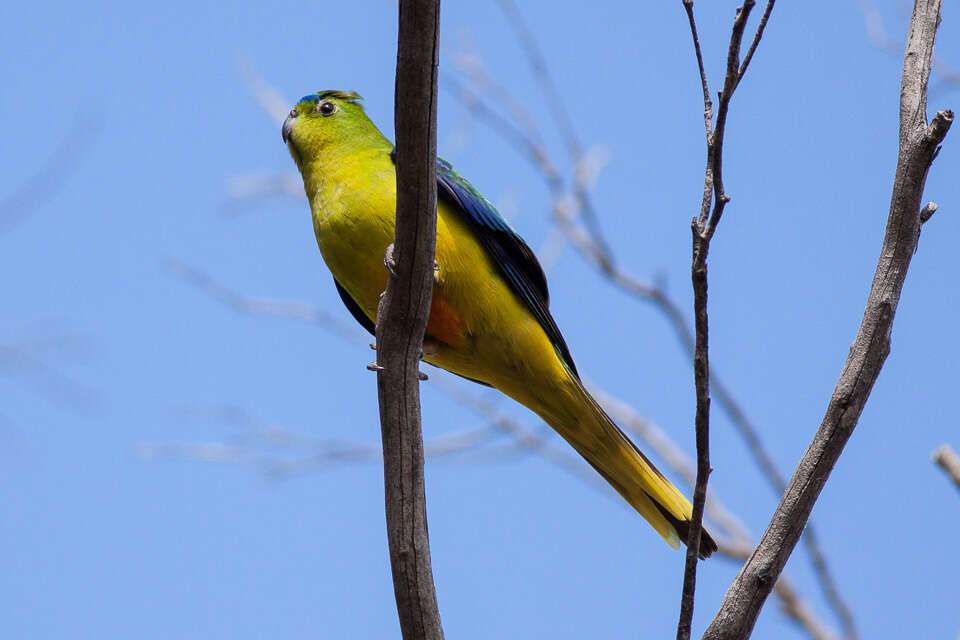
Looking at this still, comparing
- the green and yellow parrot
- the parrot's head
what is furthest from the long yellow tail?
the parrot's head

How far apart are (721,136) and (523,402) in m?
2.21

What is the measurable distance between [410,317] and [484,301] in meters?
1.21

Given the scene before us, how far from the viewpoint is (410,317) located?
9.42 feet

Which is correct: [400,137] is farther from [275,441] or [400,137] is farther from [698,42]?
[275,441]

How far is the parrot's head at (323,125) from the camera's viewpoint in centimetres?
462

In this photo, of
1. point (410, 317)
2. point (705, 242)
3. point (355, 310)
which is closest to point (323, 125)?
point (355, 310)

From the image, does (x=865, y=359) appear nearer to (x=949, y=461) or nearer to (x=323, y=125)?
(x=949, y=461)

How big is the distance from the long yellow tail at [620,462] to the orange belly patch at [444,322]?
0.51m

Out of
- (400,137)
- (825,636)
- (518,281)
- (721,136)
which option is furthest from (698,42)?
(825,636)

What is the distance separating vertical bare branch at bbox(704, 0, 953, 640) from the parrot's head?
2728mm

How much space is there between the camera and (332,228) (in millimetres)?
4004

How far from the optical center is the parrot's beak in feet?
16.2

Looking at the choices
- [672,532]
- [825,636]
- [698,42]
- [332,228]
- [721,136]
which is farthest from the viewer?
[825,636]

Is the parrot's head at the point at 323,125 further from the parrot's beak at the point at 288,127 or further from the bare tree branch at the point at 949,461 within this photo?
the bare tree branch at the point at 949,461
